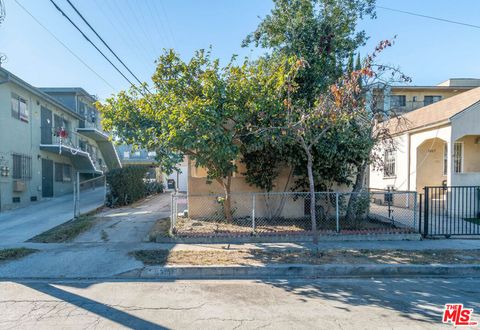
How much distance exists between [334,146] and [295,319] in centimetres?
568

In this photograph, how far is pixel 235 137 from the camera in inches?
325

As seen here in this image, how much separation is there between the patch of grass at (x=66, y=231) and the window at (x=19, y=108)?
7640mm

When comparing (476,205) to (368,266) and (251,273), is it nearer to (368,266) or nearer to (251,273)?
(368,266)

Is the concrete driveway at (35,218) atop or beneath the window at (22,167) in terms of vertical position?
beneath

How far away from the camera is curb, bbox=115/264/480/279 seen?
230 inches

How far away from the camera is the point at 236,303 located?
14.9ft

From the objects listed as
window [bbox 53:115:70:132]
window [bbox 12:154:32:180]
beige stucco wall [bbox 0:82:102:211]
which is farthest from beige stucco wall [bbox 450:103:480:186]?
window [bbox 53:115:70:132]

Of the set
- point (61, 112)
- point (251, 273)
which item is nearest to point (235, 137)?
point (251, 273)

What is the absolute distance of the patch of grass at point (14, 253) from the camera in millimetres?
6730

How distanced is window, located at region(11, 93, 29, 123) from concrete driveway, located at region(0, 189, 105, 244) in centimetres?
438

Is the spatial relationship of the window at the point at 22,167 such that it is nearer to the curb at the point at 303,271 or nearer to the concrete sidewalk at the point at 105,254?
the concrete sidewalk at the point at 105,254

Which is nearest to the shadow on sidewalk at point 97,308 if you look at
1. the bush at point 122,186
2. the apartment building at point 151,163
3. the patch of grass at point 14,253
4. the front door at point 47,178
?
the patch of grass at point 14,253

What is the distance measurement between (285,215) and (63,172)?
1598 cm

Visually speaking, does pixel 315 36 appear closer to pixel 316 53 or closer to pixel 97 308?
pixel 316 53
